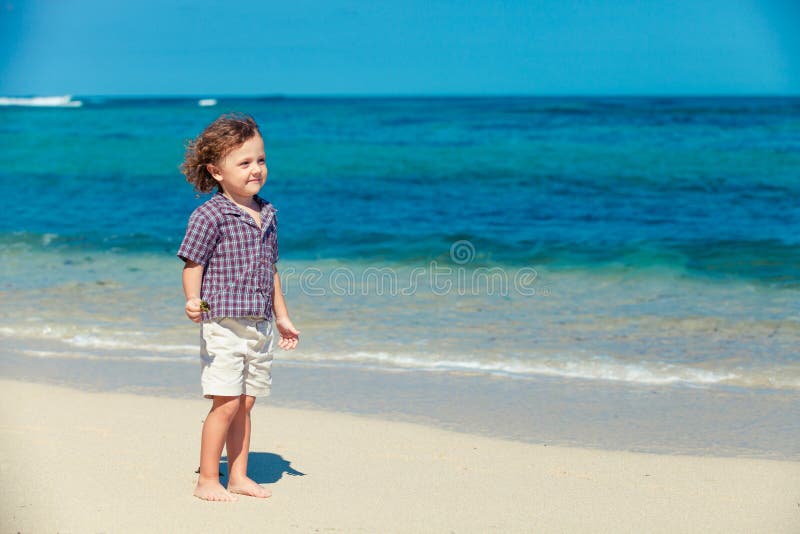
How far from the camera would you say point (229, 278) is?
114 inches

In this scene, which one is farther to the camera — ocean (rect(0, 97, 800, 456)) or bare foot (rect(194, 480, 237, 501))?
ocean (rect(0, 97, 800, 456))

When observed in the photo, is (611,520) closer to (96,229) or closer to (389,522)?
(389,522)

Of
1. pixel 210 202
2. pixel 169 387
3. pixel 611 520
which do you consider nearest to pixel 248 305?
pixel 210 202

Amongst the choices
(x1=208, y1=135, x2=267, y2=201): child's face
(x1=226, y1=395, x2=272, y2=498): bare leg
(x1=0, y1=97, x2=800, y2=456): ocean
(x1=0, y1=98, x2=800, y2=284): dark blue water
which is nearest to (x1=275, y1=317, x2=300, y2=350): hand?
(x1=226, y1=395, x2=272, y2=498): bare leg

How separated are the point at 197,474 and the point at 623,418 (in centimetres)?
216

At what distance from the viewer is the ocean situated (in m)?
5.41

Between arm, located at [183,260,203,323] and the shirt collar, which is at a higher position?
the shirt collar

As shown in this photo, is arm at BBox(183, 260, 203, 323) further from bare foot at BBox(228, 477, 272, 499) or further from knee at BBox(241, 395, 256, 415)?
bare foot at BBox(228, 477, 272, 499)

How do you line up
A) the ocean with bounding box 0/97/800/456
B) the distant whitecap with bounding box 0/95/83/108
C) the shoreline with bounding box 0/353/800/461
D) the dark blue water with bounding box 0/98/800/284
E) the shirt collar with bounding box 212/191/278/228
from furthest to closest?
the distant whitecap with bounding box 0/95/83/108, the dark blue water with bounding box 0/98/800/284, the ocean with bounding box 0/97/800/456, the shoreline with bounding box 0/353/800/461, the shirt collar with bounding box 212/191/278/228

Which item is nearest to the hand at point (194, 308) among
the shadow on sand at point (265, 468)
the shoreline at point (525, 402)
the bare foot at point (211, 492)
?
the bare foot at point (211, 492)

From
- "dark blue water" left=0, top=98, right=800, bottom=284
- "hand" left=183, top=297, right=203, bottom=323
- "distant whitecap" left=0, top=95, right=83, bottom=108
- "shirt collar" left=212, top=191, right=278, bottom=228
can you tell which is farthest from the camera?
"distant whitecap" left=0, top=95, right=83, bottom=108

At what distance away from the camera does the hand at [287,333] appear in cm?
309

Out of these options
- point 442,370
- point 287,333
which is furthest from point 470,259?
point 287,333

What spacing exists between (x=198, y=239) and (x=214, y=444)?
2.47 feet
